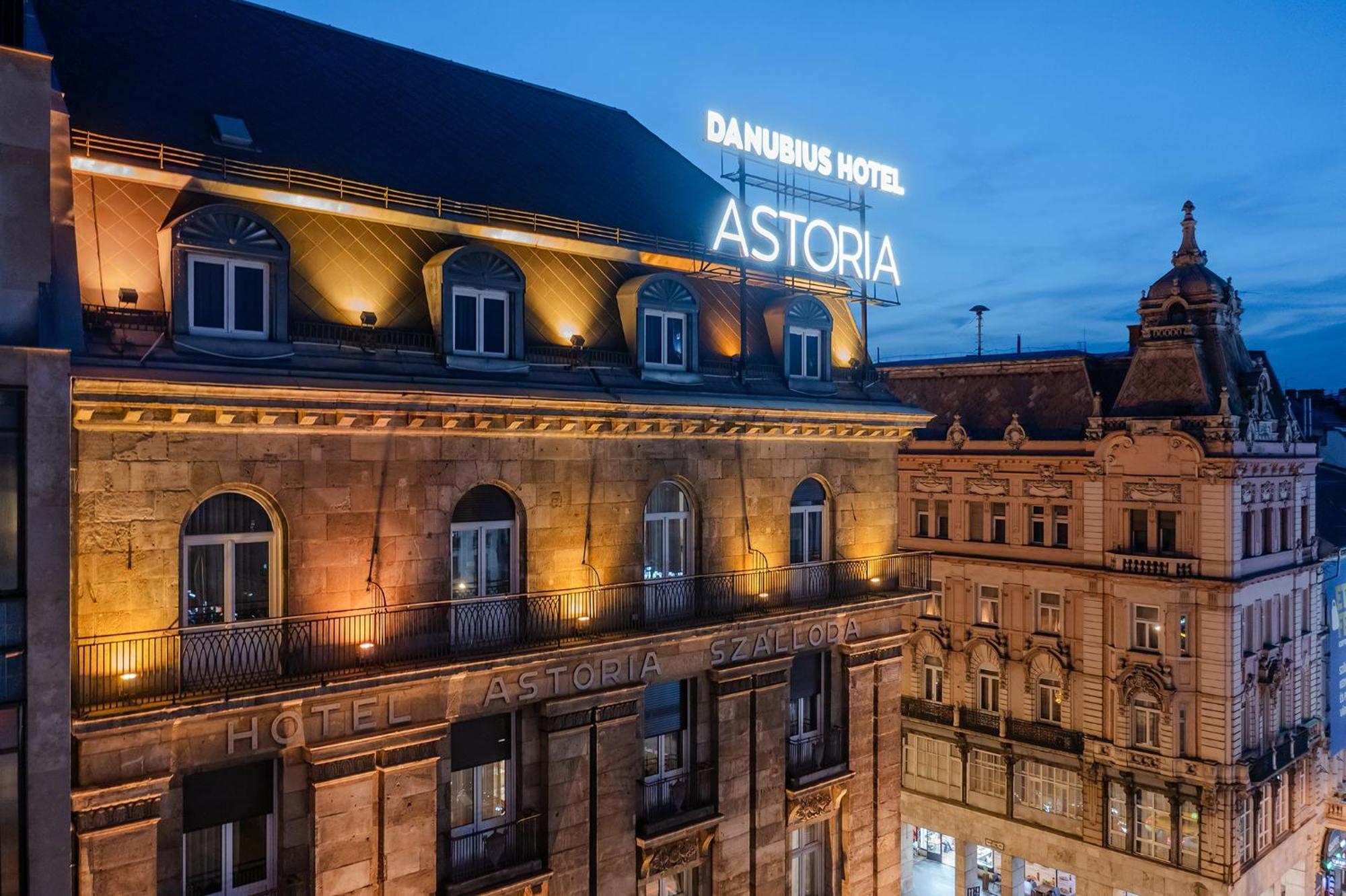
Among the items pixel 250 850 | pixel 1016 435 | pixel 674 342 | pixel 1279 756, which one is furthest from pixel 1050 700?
pixel 250 850

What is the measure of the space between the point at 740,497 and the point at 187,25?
56.4 ft

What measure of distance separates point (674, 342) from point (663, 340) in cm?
41

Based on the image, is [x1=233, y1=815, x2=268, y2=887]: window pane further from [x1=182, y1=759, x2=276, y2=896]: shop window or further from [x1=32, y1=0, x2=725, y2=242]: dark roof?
[x1=32, y1=0, x2=725, y2=242]: dark roof

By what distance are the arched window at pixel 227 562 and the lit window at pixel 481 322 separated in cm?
528

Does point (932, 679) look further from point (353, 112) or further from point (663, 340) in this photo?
point (353, 112)

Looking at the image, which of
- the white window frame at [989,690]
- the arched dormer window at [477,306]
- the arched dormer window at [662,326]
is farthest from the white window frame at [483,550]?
the white window frame at [989,690]

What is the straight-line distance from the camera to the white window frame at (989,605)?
4666cm

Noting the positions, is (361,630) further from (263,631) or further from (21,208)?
(21,208)

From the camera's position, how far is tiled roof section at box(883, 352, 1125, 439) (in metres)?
45.6

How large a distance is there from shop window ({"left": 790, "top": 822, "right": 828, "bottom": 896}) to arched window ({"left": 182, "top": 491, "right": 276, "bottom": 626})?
52.5 ft

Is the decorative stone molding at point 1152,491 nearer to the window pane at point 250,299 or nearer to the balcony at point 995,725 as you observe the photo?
the balcony at point 995,725

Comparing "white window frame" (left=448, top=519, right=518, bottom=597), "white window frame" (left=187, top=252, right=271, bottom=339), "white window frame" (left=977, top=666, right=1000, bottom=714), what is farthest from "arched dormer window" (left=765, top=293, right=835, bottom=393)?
"white window frame" (left=977, top=666, right=1000, bottom=714)

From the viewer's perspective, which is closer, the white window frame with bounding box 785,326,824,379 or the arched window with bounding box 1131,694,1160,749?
the white window frame with bounding box 785,326,824,379

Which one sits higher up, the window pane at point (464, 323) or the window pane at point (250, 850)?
the window pane at point (464, 323)
